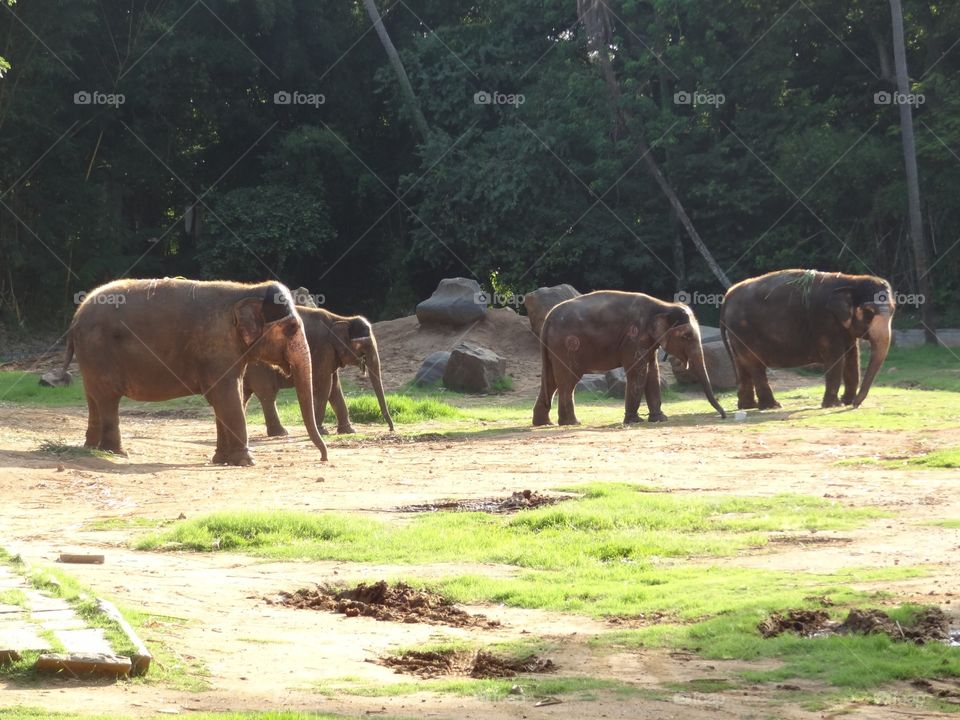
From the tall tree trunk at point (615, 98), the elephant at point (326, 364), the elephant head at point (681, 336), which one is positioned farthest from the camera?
→ the tall tree trunk at point (615, 98)

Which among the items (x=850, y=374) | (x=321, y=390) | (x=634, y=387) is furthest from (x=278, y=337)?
(x=850, y=374)

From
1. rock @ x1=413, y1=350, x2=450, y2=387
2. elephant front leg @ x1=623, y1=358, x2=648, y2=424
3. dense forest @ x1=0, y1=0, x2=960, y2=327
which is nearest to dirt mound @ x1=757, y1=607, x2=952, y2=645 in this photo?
elephant front leg @ x1=623, y1=358, x2=648, y2=424

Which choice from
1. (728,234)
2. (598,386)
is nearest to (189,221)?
→ (728,234)

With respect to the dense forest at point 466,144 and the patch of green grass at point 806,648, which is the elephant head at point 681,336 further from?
the dense forest at point 466,144

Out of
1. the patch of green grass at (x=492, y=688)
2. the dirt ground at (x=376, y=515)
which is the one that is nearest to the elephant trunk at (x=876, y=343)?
the dirt ground at (x=376, y=515)

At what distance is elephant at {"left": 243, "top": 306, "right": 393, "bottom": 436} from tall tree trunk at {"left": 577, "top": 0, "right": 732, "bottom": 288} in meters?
16.1

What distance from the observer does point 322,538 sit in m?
10.6

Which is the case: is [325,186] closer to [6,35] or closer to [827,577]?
[6,35]

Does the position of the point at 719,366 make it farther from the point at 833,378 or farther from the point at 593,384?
the point at 833,378

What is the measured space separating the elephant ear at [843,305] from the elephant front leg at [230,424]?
29.8ft

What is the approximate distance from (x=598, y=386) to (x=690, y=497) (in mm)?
14997

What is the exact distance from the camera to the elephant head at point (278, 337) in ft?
50.6

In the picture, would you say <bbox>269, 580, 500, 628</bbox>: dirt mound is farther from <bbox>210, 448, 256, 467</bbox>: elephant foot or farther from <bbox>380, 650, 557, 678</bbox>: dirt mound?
<bbox>210, 448, 256, 467</bbox>: elephant foot

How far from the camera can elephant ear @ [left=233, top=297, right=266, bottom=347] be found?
1542 cm
